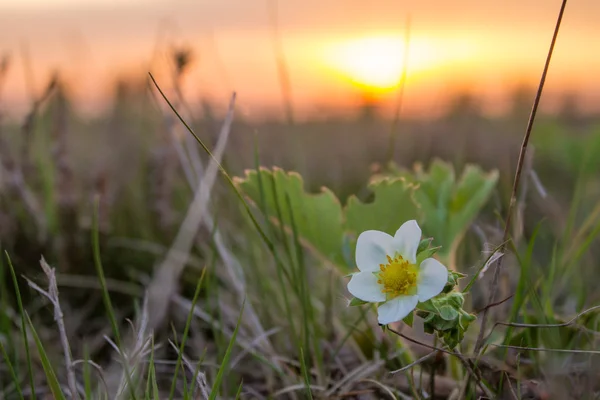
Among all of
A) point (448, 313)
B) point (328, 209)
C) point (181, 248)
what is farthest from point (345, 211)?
point (181, 248)

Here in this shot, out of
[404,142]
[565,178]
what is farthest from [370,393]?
[404,142]

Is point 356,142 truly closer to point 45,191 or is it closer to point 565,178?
point 565,178

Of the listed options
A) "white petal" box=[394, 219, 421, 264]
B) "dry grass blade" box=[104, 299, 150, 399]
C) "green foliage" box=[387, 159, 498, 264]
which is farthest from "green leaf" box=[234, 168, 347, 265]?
"white petal" box=[394, 219, 421, 264]

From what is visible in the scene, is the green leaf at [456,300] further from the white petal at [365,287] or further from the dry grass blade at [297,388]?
the dry grass blade at [297,388]

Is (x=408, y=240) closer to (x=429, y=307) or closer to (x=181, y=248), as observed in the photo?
(x=429, y=307)

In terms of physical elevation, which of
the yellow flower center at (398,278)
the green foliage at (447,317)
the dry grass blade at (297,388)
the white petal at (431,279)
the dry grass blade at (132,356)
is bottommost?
the dry grass blade at (297,388)

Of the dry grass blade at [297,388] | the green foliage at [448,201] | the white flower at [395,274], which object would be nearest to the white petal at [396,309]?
the white flower at [395,274]

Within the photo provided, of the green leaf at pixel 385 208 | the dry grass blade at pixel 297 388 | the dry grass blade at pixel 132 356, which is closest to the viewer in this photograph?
the dry grass blade at pixel 132 356
